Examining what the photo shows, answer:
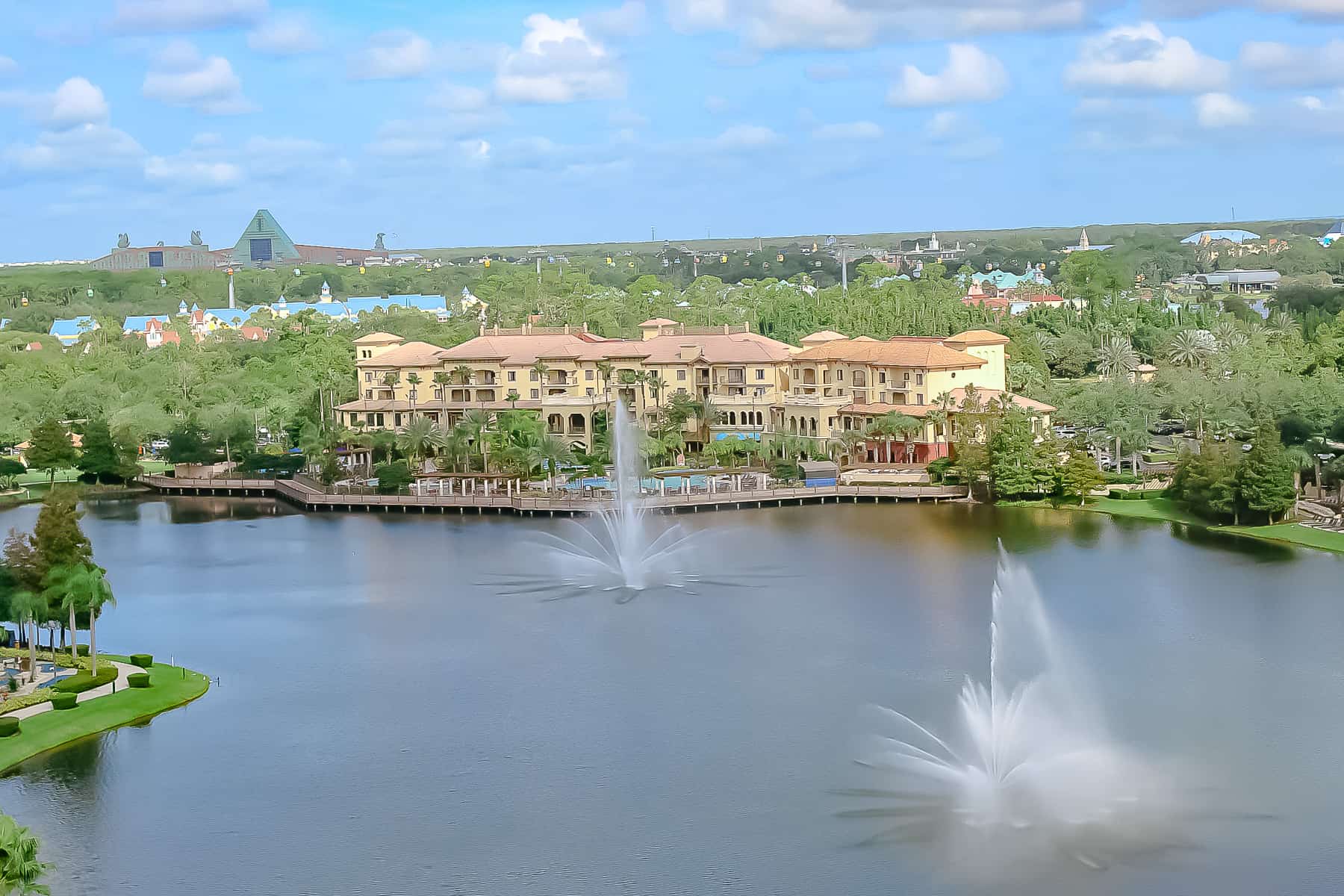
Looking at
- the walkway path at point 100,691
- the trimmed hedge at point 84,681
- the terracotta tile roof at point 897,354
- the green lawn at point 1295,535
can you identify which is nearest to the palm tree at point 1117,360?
the terracotta tile roof at point 897,354

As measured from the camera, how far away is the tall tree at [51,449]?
7500 centimetres

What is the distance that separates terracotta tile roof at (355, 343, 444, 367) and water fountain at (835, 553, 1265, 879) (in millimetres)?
51902

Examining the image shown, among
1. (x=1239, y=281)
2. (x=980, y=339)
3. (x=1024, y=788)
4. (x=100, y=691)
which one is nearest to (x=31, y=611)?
(x=100, y=691)

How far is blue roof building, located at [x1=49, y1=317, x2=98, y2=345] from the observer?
12696cm

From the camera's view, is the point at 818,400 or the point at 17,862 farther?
the point at 818,400

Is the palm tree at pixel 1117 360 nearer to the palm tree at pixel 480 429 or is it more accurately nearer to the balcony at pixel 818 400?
the balcony at pixel 818 400

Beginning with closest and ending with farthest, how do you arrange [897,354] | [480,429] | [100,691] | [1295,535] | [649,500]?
[100,691], [1295,535], [649,500], [480,429], [897,354]

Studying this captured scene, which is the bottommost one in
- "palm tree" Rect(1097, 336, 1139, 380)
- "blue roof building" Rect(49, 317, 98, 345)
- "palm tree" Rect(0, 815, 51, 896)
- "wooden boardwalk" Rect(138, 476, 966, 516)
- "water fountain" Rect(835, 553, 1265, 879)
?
"water fountain" Rect(835, 553, 1265, 879)

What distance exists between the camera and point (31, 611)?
3775 cm

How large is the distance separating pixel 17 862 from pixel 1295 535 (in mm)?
41187

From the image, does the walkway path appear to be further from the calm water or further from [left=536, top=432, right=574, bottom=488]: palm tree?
[left=536, top=432, right=574, bottom=488]: palm tree

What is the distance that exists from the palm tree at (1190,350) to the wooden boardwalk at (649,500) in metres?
25.0

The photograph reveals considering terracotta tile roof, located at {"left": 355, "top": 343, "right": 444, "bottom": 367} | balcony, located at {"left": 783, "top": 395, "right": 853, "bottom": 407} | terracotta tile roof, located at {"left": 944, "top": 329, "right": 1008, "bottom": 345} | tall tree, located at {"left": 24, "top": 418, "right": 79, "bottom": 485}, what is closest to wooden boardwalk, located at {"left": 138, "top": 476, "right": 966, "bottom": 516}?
balcony, located at {"left": 783, "top": 395, "right": 853, "bottom": 407}

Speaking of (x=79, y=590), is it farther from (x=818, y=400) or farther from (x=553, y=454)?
(x=818, y=400)
